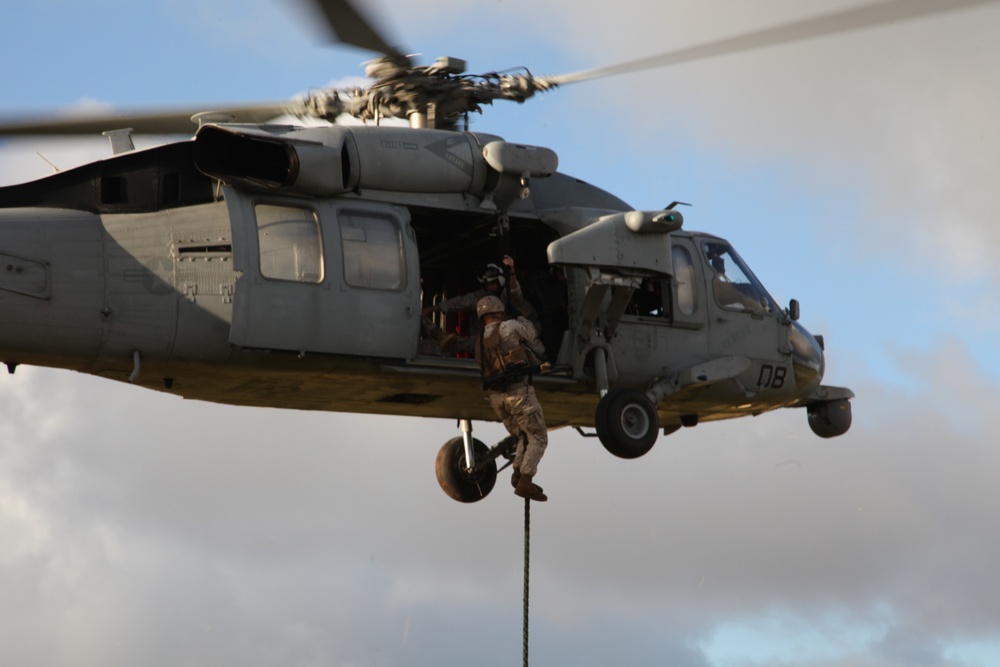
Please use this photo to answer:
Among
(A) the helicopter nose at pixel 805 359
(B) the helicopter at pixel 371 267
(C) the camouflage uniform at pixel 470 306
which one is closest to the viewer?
(B) the helicopter at pixel 371 267

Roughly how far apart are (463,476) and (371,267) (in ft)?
13.2

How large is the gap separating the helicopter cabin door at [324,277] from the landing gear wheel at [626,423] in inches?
80.6

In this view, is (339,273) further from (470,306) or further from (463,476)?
(463,476)

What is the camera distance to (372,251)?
14719 millimetres

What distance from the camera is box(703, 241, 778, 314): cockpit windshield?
17266mm

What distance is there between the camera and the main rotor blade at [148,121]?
48.8ft

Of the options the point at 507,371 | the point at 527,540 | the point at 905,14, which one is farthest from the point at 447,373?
the point at 905,14

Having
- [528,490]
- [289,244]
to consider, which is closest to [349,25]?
[289,244]

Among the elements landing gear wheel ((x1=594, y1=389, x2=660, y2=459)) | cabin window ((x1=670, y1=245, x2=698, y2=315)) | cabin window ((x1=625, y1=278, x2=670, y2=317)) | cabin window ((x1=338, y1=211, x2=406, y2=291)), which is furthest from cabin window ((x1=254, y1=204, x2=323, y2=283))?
cabin window ((x1=670, y1=245, x2=698, y2=315))

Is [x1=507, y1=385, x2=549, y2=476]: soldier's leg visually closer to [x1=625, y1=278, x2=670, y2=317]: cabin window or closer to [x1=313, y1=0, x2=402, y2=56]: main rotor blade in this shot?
[x1=625, y1=278, x2=670, y2=317]: cabin window

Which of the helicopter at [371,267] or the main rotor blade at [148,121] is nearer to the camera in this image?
the helicopter at [371,267]

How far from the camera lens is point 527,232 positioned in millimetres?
16578

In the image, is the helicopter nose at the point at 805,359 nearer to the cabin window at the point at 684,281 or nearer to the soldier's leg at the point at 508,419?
the cabin window at the point at 684,281

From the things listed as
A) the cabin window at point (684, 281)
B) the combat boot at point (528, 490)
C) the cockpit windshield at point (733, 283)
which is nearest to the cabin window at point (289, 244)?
the combat boot at point (528, 490)
